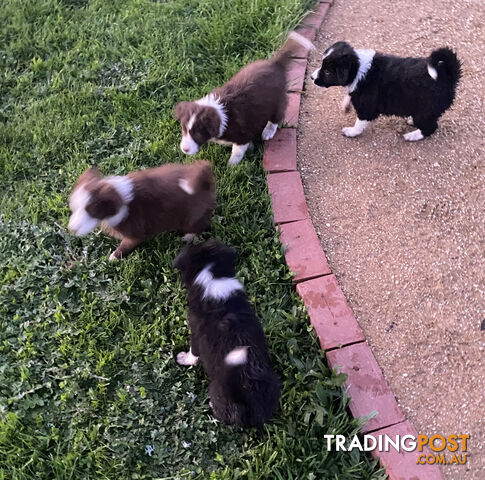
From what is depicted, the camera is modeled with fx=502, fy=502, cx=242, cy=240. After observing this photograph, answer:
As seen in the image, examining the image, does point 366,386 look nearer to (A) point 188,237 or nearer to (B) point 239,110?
(A) point 188,237

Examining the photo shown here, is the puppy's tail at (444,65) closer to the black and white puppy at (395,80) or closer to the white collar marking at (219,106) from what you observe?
the black and white puppy at (395,80)

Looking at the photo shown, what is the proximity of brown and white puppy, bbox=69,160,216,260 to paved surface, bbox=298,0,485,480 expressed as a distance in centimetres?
84

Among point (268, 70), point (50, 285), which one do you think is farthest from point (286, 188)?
point (50, 285)

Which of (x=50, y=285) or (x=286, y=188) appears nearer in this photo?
(x=50, y=285)

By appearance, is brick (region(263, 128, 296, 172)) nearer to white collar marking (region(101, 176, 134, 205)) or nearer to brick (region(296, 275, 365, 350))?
brick (region(296, 275, 365, 350))

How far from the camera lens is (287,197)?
350 centimetres

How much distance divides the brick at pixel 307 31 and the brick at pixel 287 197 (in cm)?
159

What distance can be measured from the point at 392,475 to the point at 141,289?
178 centimetres

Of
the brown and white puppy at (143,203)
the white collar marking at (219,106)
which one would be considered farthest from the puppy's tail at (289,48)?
the brown and white puppy at (143,203)

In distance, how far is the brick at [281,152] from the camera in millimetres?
3658

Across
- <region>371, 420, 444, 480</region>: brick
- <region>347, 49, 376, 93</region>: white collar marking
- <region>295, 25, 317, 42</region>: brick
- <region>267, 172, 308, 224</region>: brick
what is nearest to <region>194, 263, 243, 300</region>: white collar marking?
<region>267, 172, 308, 224</region>: brick

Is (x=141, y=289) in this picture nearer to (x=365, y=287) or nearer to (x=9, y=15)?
(x=365, y=287)

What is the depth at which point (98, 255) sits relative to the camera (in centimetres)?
333

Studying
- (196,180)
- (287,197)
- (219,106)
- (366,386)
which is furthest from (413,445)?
(219,106)
